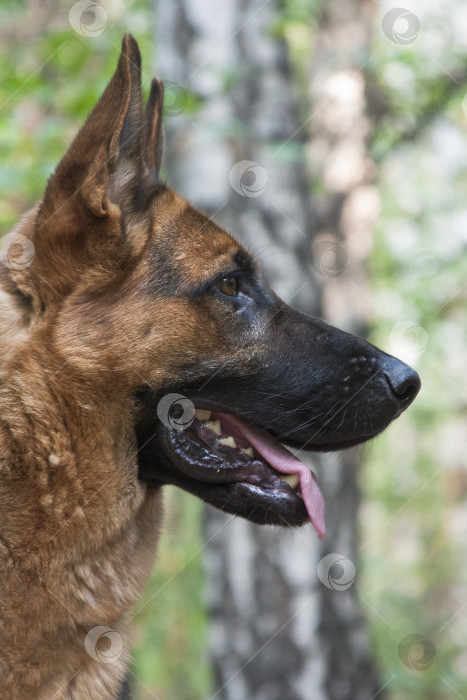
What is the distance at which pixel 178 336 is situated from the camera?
2.64 m

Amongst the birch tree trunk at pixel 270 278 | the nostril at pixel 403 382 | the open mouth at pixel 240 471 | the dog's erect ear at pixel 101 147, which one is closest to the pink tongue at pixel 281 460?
the open mouth at pixel 240 471

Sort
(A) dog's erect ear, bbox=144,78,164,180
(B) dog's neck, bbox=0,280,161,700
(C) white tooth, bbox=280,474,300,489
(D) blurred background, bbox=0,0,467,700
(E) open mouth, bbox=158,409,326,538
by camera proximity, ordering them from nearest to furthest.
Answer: (B) dog's neck, bbox=0,280,161,700 → (E) open mouth, bbox=158,409,326,538 → (C) white tooth, bbox=280,474,300,489 → (A) dog's erect ear, bbox=144,78,164,180 → (D) blurred background, bbox=0,0,467,700

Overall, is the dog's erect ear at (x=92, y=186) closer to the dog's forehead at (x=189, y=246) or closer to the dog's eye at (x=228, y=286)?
the dog's forehead at (x=189, y=246)

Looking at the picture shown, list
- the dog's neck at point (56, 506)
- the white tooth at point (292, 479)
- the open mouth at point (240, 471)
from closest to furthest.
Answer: the dog's neck at point (56, 506) < the open mouth at point (240, 471) < the white tooth at point (292, 479)

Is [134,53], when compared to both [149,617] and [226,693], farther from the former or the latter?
[149,617]

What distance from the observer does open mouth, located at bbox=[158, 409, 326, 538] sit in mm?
2693

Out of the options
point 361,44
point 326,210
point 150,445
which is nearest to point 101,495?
point 150,445

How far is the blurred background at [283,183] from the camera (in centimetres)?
457

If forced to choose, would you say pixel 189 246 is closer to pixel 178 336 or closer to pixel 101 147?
pixel 178 336

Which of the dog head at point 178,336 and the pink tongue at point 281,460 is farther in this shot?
the pink tongue at point 281,460

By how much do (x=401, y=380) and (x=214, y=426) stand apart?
731 millimetres

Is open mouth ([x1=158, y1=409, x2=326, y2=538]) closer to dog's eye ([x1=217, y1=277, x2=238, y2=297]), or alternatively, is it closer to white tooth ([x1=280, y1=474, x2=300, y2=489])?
white tooth ([x1=280, y1=474, x2=300, y2=489])

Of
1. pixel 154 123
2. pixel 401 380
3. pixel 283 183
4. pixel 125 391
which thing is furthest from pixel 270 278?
pixel 125 391

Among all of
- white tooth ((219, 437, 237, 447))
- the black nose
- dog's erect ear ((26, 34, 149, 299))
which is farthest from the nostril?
dog's erect ear ((26, 34, 149, 299))
